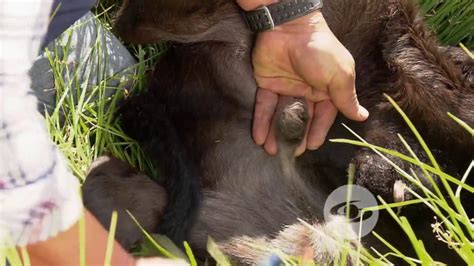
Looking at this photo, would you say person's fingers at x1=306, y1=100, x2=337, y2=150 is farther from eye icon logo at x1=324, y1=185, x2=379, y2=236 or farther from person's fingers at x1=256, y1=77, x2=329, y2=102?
eye icon logo at x1=324, y1=185, x2=379, y2=236

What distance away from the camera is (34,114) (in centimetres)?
134

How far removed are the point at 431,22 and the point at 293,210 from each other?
104 cm

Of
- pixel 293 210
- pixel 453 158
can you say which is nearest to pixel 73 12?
pixel 293 210

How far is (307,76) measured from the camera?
223 centimetres

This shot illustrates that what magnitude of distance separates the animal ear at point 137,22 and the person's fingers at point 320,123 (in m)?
0.53

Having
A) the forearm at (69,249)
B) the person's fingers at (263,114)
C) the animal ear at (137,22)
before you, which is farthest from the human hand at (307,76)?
the forearm at (69,249)

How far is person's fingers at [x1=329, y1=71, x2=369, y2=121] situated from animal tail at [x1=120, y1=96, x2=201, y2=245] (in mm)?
471

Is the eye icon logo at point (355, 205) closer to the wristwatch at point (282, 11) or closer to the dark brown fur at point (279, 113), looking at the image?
the dark brown fur at point (279, 113)

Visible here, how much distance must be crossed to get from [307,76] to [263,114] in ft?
0.58

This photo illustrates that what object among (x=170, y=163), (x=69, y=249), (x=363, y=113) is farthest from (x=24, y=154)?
(x=363, y=113)

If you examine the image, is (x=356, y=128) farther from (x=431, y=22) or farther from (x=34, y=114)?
(x=34, y=114)

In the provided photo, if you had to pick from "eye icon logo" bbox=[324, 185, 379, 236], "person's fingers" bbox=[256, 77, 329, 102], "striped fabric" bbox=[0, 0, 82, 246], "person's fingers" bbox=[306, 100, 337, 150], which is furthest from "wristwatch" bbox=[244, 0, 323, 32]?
"striped fabric" bbox=[0, 0, 82, 246]

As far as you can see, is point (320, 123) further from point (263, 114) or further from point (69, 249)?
point (69, 249)

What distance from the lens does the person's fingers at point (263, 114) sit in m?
2.30
